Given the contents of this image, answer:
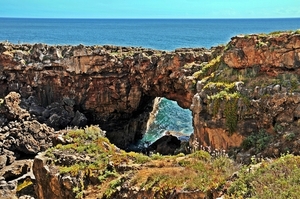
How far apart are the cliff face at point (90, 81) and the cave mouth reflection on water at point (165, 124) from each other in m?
3.49

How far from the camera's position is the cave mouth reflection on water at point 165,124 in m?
42.8

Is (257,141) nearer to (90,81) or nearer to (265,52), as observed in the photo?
(265,52)

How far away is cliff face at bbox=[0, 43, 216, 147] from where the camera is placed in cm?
3675

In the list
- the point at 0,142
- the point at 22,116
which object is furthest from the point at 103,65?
the point at 0,142

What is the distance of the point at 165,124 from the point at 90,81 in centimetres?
1319

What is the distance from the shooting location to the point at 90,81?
→ 38.1 m

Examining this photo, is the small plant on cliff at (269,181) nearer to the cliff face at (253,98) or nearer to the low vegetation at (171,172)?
the low vegetation at (171,172)

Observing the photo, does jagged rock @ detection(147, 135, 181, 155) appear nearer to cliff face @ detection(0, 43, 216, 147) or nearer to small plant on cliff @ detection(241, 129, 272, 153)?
cliff face @ detection(0, 43, 216, 147)

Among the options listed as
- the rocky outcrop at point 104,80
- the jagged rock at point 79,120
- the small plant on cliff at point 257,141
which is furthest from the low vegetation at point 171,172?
the jagged rock at point 79,120

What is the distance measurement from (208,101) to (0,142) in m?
18.7

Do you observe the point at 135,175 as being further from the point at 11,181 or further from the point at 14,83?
the point at 14,83

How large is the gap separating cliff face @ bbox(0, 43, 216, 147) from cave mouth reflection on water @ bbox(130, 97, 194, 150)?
349cm

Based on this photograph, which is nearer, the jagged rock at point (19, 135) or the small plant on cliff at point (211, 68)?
the small plant on cliff at point (211, 68)

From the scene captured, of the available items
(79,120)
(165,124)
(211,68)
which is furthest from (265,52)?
(165,124)
